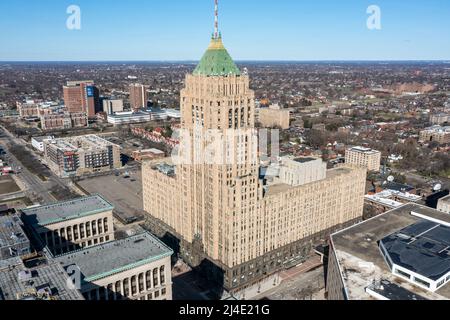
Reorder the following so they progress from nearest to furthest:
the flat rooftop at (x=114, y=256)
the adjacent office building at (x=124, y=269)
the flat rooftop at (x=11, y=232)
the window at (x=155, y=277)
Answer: the adjacent office building at (x=124, y=269)
the flat rooftop at (x=114, y=256)
the flat rooftop at (x=11, y=232)
the window at (x=155, y=277)

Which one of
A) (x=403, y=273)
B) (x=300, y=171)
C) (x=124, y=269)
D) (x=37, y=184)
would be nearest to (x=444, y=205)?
(x=300, y=171)

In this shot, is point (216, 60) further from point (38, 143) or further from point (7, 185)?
point (38, 143)

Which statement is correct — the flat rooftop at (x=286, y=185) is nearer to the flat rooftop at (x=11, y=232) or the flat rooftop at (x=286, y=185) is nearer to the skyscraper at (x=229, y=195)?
the skyscraper at (x=229, y=195)

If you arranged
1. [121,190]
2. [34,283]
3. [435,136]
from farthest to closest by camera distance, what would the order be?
[435,136], [121,190], [34,283]

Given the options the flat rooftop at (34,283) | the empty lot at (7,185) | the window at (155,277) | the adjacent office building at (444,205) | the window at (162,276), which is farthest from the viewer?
the empty lot at (7,185)

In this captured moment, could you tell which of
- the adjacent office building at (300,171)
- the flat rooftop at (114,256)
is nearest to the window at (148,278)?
the flat rooftop at (114,256)

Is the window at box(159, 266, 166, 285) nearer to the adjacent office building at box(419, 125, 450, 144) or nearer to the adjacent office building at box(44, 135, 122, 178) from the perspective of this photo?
the adjacent office building at box(44, 135, 122, 178)
